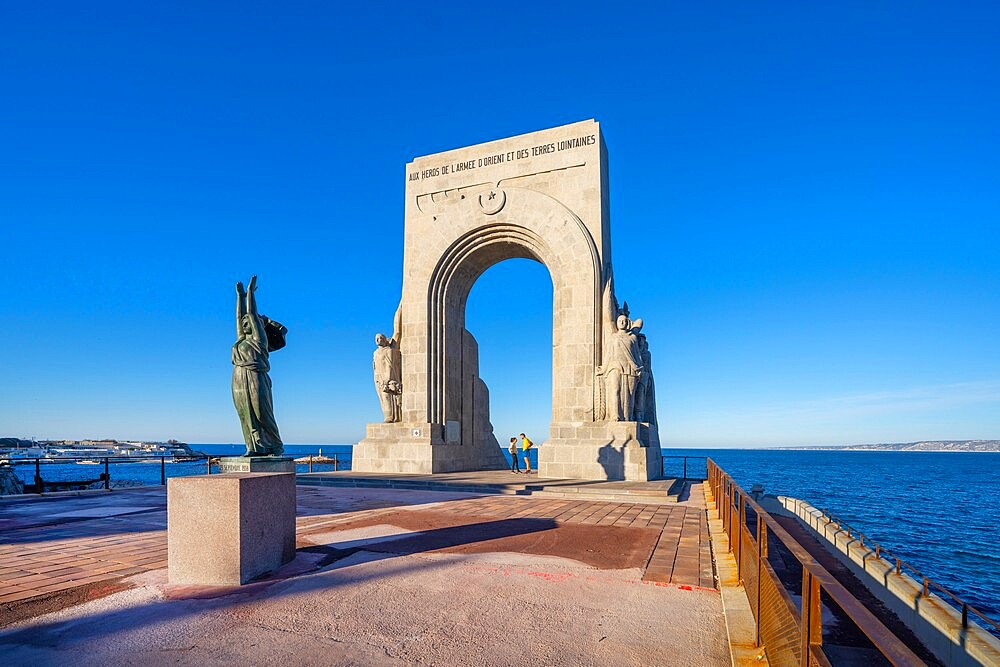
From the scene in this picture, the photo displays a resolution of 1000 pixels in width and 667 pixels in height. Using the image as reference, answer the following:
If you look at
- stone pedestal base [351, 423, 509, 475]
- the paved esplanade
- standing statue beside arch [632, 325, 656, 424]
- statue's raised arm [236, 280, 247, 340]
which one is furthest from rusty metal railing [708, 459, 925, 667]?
stone pedestal base [351, 423, 509, 475]

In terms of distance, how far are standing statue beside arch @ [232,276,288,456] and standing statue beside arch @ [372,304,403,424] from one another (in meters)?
10.7

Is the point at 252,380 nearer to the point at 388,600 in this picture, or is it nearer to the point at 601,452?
the point at 388,600

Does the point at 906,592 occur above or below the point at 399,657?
Answer: below

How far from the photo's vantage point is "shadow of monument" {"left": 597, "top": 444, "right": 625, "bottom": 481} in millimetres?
14617

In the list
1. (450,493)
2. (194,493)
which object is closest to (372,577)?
(194,493)

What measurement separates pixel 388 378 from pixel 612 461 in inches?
273

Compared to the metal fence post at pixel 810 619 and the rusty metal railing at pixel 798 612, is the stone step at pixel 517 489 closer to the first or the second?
the rusty metal railing at pixel 798 612

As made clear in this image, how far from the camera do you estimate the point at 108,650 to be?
3.70 meters

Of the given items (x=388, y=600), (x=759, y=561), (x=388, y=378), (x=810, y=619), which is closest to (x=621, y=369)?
(x=388, y=378)

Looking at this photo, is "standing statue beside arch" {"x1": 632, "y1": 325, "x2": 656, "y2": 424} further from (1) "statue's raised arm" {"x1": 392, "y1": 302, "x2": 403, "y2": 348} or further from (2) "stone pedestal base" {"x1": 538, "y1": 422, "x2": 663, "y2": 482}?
(1) "statue's raised arm" {"x1": 392, "y1": 302, "x2": 403, "y2": 348}

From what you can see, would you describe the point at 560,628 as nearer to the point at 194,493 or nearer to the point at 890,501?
the point at 194,493

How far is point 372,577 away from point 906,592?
7.91 metres

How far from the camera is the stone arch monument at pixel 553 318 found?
50.3 ft

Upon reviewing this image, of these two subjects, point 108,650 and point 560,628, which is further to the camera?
point 560,628
